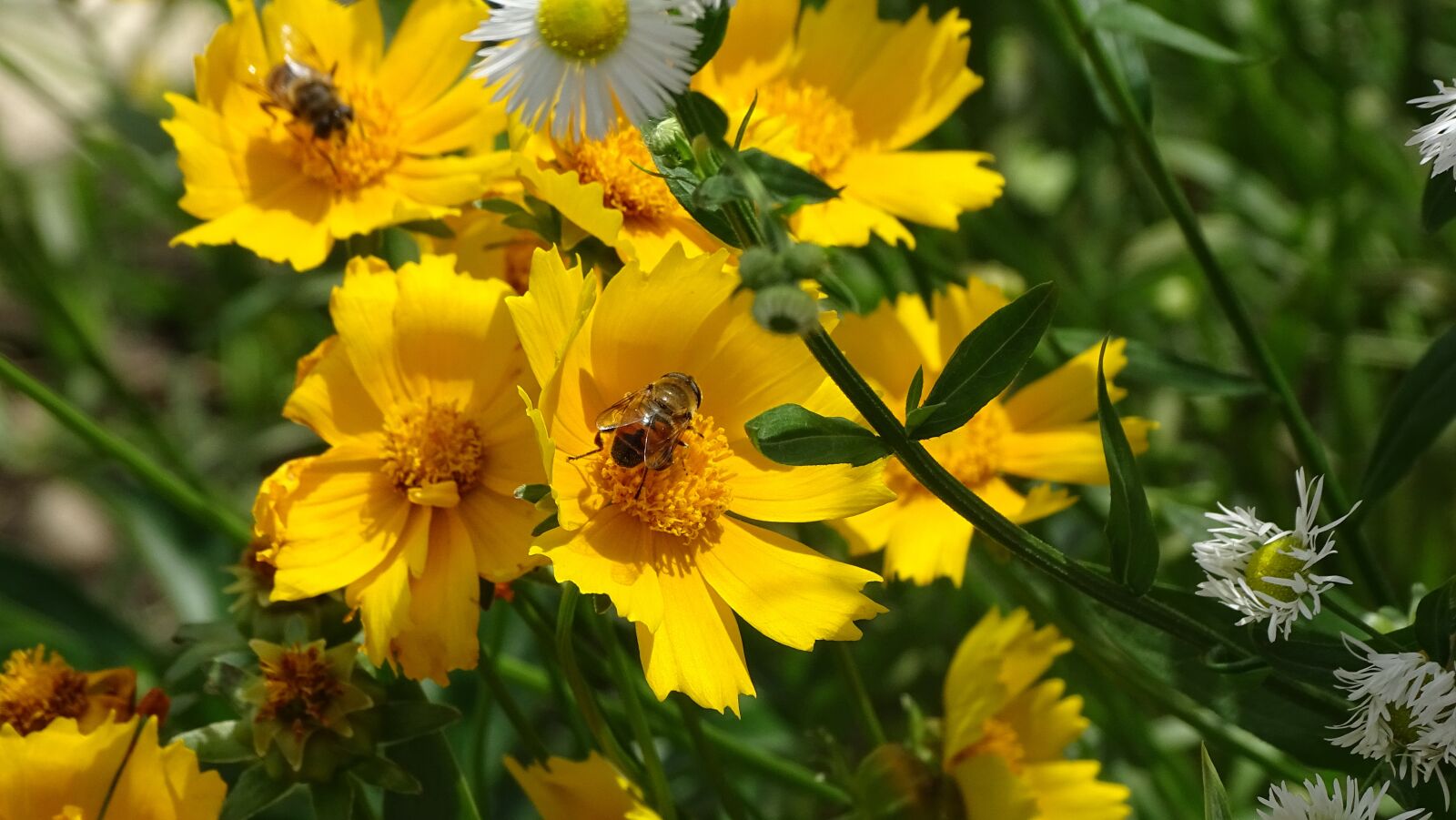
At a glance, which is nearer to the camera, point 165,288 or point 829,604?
point 829,604

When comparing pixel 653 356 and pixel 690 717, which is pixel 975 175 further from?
pixel 690 717

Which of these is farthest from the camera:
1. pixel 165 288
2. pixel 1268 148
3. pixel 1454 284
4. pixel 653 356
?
pixel 165 288

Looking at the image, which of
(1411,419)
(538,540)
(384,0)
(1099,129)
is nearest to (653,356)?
(538,540)

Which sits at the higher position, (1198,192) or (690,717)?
(1198,192)

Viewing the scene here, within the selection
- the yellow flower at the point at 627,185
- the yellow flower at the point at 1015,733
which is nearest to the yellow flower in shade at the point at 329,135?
the yellow flower at the point at 627,185

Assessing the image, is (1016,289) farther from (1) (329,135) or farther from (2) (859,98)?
(1) (329,135)

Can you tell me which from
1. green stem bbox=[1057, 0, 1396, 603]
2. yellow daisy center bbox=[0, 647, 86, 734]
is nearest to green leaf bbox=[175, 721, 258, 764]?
yellow daisy center bbox=[0, 647, 86, 734]

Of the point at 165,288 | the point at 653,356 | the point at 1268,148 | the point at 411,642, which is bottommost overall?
the point at 411,642
